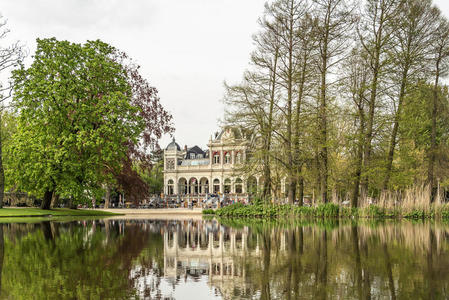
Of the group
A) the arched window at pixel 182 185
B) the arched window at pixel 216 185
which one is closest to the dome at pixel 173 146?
the arched window at pixel 182 185

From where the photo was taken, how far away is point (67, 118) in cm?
2392

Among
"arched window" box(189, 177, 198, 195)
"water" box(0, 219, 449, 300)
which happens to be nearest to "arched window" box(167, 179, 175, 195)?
"arched window" box(189, 177, 198, 195)

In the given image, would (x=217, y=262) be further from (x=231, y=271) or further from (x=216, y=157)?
(x=216, y=157)

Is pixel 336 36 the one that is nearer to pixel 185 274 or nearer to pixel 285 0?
pixel 285 0

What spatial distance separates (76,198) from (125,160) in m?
4.09

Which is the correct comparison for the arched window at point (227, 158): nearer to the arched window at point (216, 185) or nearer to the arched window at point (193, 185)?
the arched window at point (216, 185)

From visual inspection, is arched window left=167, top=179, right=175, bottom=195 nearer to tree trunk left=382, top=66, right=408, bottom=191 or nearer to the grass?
the grass

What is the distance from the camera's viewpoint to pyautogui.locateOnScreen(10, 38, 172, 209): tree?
75.3 feet

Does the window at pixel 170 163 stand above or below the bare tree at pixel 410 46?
below

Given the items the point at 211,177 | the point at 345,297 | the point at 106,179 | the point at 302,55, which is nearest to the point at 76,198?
the point at 106,179

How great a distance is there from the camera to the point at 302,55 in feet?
70.4

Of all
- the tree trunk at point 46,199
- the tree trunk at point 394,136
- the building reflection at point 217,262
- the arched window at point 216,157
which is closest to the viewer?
the building reflection at point 217,262

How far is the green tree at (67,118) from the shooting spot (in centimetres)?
2294

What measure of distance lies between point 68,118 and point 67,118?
0.27 meters
